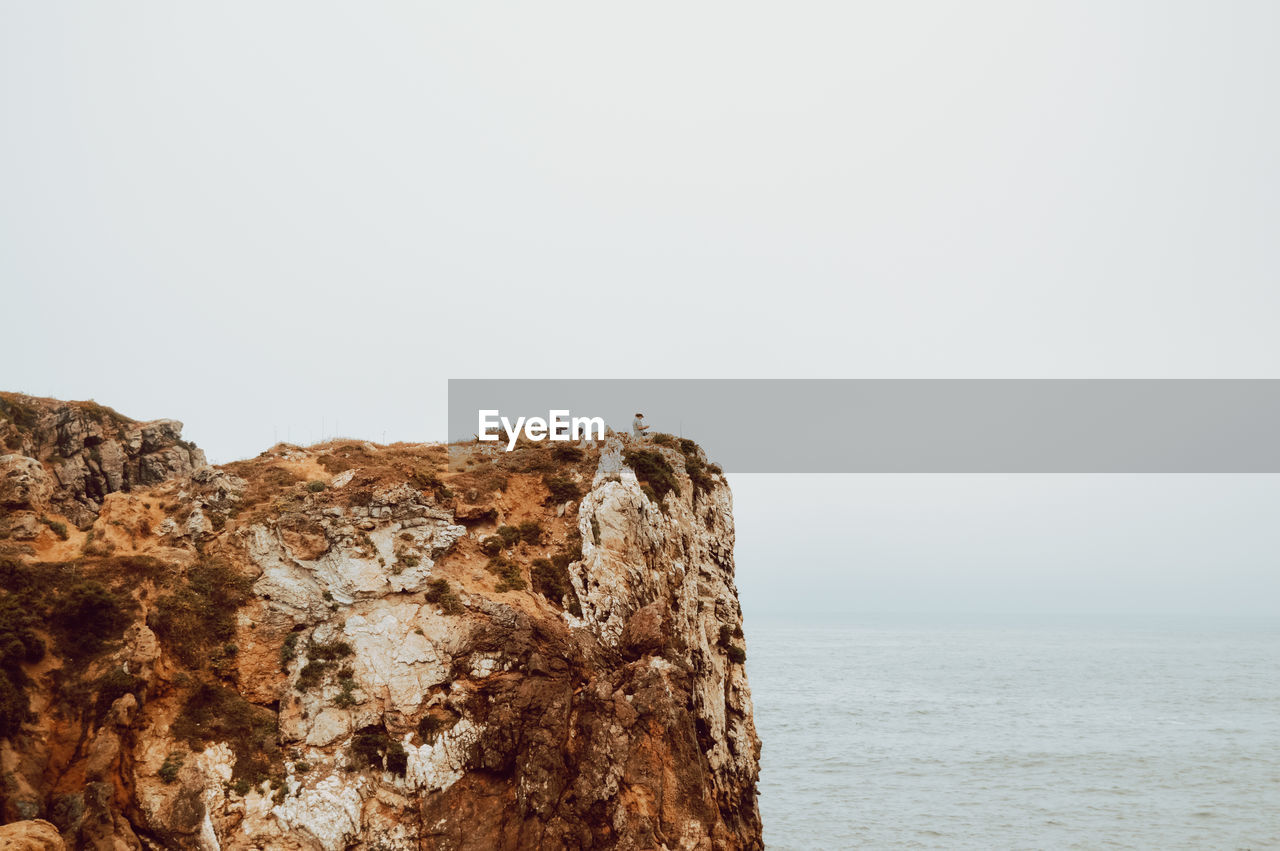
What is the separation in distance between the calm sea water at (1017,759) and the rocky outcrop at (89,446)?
43.2 metres

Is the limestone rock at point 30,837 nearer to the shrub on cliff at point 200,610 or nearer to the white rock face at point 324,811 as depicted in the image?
the white rock face at point 324,811

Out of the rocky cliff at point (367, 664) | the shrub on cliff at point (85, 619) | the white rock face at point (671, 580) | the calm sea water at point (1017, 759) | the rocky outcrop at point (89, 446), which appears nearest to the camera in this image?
the rocky cliff at point (367, 664)

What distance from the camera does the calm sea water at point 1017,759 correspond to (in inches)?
2098

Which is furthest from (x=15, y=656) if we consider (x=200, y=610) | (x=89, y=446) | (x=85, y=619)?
(x=89, y=446)

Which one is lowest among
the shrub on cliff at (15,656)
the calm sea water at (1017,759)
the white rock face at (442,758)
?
the calm sea water at (1017,759)

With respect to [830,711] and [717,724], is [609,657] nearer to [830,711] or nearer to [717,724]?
[717,724]

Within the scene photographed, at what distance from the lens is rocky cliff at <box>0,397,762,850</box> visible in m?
25.1

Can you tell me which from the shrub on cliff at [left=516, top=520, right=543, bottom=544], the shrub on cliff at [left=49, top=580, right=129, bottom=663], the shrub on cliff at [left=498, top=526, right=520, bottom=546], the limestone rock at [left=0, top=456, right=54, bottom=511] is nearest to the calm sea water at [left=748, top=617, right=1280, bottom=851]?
the shrub on cliff at [left=516, top=520, right=543, bottom=544]

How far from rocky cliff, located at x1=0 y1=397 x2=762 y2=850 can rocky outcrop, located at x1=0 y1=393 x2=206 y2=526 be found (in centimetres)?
84

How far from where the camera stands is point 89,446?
41.8 m

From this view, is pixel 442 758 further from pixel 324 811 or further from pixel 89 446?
pixel 89 446

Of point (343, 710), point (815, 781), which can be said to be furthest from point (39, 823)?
point (815, 781)

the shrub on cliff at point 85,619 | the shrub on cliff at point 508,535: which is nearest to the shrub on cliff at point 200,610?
the shrub on cliff at point 85,619

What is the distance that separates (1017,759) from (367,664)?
67982 millimetres
